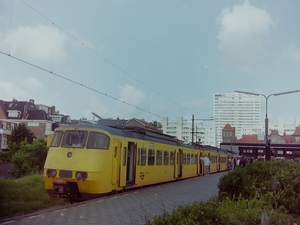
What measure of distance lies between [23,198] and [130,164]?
15.9 ft

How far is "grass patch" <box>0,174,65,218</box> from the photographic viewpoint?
12406 mm

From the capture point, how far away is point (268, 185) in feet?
35.3

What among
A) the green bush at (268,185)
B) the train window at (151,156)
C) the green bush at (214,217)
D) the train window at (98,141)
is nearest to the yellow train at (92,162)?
the train window at (98,141)

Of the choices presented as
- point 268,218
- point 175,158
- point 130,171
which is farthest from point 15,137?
point 268,218

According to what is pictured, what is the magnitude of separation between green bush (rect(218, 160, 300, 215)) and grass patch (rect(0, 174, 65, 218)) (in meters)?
6.37

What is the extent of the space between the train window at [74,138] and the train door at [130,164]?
122 inches

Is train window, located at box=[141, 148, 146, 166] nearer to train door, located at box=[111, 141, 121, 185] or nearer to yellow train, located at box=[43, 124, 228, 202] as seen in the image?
yellow train, located at box=[43, 124, 228, 202]

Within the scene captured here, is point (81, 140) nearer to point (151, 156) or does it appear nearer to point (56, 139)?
point (56, 139)

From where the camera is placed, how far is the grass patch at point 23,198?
12.4 meters

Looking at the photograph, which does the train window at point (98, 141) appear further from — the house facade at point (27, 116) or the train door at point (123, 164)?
the house facade at point (27, 116)

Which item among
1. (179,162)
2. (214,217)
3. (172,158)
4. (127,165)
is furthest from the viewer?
(179,162)

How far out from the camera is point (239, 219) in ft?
22.8

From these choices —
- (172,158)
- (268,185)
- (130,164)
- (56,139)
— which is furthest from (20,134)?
(268,185)

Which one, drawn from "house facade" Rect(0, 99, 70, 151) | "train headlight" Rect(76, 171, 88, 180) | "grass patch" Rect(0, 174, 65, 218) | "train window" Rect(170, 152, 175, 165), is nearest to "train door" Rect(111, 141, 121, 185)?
"train headlight" Rect(76, 171, 88, 180)
